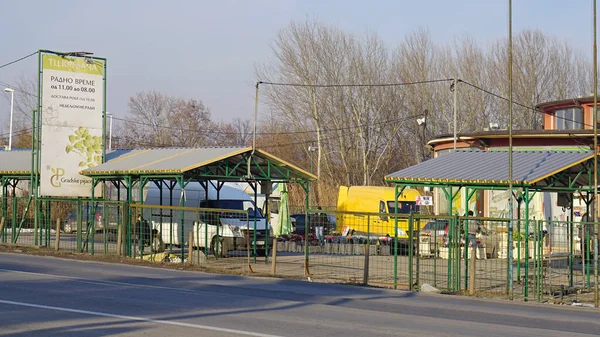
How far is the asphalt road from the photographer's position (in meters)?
12.0

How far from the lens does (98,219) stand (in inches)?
1178

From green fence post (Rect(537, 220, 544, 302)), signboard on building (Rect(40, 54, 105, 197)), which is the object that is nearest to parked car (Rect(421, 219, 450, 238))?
green fence post (Rect(537, 220, 544, 302))

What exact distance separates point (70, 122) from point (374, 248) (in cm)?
1376

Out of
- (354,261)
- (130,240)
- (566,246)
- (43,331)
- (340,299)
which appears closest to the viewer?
(43,331)

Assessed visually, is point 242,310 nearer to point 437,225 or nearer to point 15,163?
point 437,225

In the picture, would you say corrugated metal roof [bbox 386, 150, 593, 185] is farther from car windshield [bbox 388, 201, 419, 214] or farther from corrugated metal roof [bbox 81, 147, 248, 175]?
car windshield [bbox 388, 201, 419, 214]

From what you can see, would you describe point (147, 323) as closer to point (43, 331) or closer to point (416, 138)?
point (43, 331)

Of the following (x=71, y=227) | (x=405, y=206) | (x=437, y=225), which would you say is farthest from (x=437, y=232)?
(x=405, y=206)

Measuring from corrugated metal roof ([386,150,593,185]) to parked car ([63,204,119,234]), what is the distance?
10004 mm

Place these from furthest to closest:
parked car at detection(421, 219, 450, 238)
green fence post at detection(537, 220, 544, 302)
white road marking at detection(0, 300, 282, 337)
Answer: parked car at detection(421, 219, 450, 238), green fence post at detection(537, 220, 544, 302), white road marking at detection(0, 300, 282, 337)

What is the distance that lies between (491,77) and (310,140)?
15290mm

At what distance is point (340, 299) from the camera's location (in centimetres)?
1705

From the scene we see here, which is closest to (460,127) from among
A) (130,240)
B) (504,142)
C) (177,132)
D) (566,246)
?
(504,142)

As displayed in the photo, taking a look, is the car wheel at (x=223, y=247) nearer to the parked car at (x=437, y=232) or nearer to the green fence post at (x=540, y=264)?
the parked car at (x=437, y=232)
